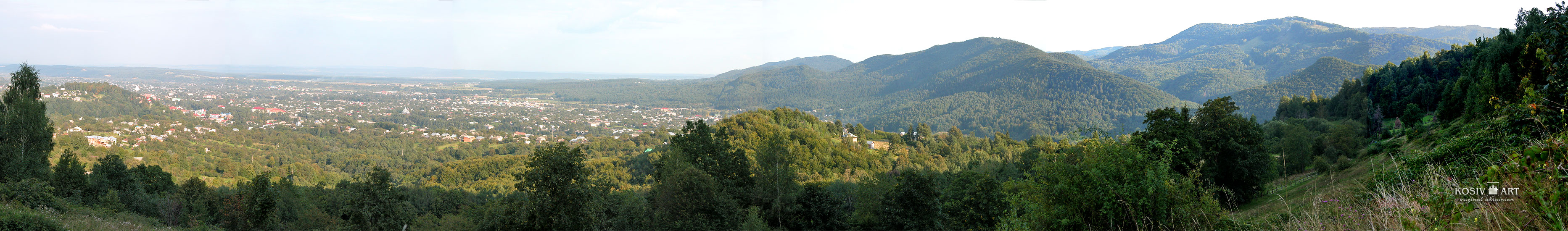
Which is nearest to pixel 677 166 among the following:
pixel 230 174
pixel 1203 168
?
pixel 1203 168

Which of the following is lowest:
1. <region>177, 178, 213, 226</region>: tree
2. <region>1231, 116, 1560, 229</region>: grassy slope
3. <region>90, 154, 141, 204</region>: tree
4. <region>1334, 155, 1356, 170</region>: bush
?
<region>177, 178, 213, 226</region>: tree

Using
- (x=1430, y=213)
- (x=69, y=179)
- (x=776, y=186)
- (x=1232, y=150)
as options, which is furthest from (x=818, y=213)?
(x=69, y=179)

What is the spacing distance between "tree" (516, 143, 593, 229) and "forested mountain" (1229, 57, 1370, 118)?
396 feet

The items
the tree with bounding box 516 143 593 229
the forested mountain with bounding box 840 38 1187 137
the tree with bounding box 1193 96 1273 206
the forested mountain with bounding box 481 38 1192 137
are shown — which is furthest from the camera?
the forested mountain with bounding box 481 38 1192 137

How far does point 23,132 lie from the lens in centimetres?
1627

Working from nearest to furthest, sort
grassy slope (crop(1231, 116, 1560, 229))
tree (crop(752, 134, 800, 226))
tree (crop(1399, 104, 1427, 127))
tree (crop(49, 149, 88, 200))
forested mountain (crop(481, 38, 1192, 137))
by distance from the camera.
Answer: grassy slope (crop(1231, 116, 1560, 229)) < tree (crop(49, 149, 88, 200)) < tree (crop(752, 134, 800, 226)) < tree (crop(1399, 104, 1427, 127)) < forested mountain (crop(481, 38, 1192, 137))

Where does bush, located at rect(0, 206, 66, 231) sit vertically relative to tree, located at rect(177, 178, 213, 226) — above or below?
above

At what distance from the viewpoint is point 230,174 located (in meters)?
41.3

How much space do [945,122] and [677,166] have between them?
373 feet

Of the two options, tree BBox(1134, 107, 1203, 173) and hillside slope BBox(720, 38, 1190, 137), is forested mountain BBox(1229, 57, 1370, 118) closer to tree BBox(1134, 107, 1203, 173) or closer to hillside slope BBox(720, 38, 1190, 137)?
hillside slope BBox(720, 38, 1190, 137)

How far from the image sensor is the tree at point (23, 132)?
51.7ft

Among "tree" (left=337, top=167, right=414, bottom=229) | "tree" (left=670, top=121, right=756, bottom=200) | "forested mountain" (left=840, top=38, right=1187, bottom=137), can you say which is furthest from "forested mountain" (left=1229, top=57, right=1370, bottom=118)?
"tree" (left=337, top=167, right=414, bottom=229)

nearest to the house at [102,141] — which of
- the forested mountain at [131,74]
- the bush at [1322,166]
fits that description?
the bush at [1322,166]

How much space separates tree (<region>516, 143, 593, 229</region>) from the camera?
12.8m
